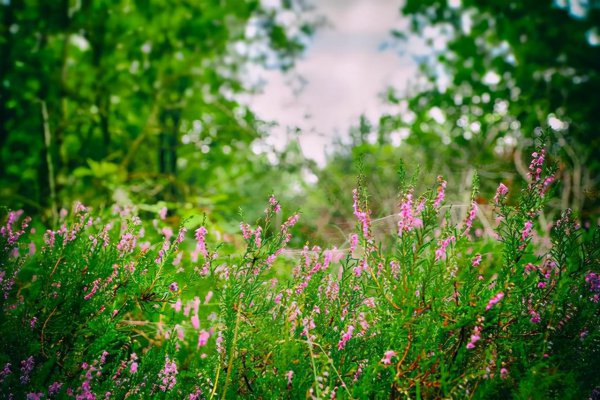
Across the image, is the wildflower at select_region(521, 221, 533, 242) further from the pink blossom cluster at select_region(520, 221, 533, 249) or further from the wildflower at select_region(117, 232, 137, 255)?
the wildflower at select_region(117, 232, 137, 255)

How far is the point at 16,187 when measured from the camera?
5305 mm

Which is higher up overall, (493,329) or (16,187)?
(16,187)

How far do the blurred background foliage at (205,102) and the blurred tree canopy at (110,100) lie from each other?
0.02 meters

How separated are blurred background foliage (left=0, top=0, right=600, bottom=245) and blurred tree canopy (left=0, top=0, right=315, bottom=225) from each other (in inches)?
0.9

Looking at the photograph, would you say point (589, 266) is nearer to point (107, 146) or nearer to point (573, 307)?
point (573, 307)

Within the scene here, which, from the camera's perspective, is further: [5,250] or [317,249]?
[317,249]

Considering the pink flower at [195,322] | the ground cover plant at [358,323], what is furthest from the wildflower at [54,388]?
the pink flower at [195,322]

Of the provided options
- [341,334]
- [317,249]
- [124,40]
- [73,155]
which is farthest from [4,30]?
[341,334]

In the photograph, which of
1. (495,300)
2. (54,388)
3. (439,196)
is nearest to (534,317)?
(495,300)

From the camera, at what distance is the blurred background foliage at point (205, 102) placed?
15.8 ft

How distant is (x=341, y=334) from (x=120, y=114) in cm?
562

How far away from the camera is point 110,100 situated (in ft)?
18.2

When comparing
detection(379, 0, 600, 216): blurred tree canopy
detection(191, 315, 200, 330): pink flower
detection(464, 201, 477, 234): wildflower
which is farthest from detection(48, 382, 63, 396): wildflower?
detection(379, 0, 600, 216): blurred tree canopy

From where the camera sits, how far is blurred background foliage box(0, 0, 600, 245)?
4.83 meters
